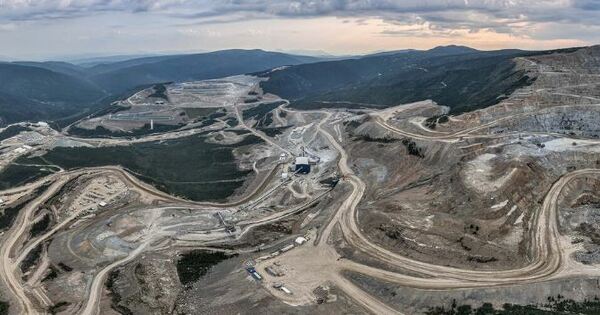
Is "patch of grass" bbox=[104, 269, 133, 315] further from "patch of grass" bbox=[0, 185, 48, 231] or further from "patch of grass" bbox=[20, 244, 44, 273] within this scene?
"patch of grass" bbox=[0, 185, 48, 231]

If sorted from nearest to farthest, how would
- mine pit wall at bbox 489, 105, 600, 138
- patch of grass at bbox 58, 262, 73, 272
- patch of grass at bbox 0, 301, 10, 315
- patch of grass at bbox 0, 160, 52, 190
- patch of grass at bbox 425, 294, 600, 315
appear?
patch of grass at bbox 425, 294, 600, 315
patch of grass at bbox 0, 301, 10, 315
patch of grass at bbox 58, 262, 73, 272
mine pit wall at bbox 489, 105, 600, 138
patch of grass at bbox 0, 160, 52, 190

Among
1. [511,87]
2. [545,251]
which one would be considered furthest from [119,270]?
[511,87]

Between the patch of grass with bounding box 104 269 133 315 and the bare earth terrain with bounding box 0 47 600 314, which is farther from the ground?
the bare earth terrain with bounding box 0 47 600 314

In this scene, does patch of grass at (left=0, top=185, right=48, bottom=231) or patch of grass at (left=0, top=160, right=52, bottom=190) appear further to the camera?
patch of grass at (left=0, top=160, right=52, bottom=190)

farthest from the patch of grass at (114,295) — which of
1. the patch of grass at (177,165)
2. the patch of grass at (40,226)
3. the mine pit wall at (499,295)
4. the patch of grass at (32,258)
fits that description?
the patch of grass at (177,165)

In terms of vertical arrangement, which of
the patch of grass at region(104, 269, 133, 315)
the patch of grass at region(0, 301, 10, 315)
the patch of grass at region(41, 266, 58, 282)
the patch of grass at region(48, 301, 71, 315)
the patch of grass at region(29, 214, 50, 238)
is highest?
the patch of grass at region(29, 214, 50, 238)

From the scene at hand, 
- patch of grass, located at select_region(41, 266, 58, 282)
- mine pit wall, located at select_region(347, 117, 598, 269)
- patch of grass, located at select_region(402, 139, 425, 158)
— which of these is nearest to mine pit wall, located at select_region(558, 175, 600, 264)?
mine pit wall, located at select_region(347, 117, 598, 269)

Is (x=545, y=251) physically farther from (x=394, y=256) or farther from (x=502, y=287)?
(x=394, y=256)

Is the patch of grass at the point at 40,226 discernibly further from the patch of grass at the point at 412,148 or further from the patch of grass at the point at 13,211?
the patch of grass at the point at 412,148
